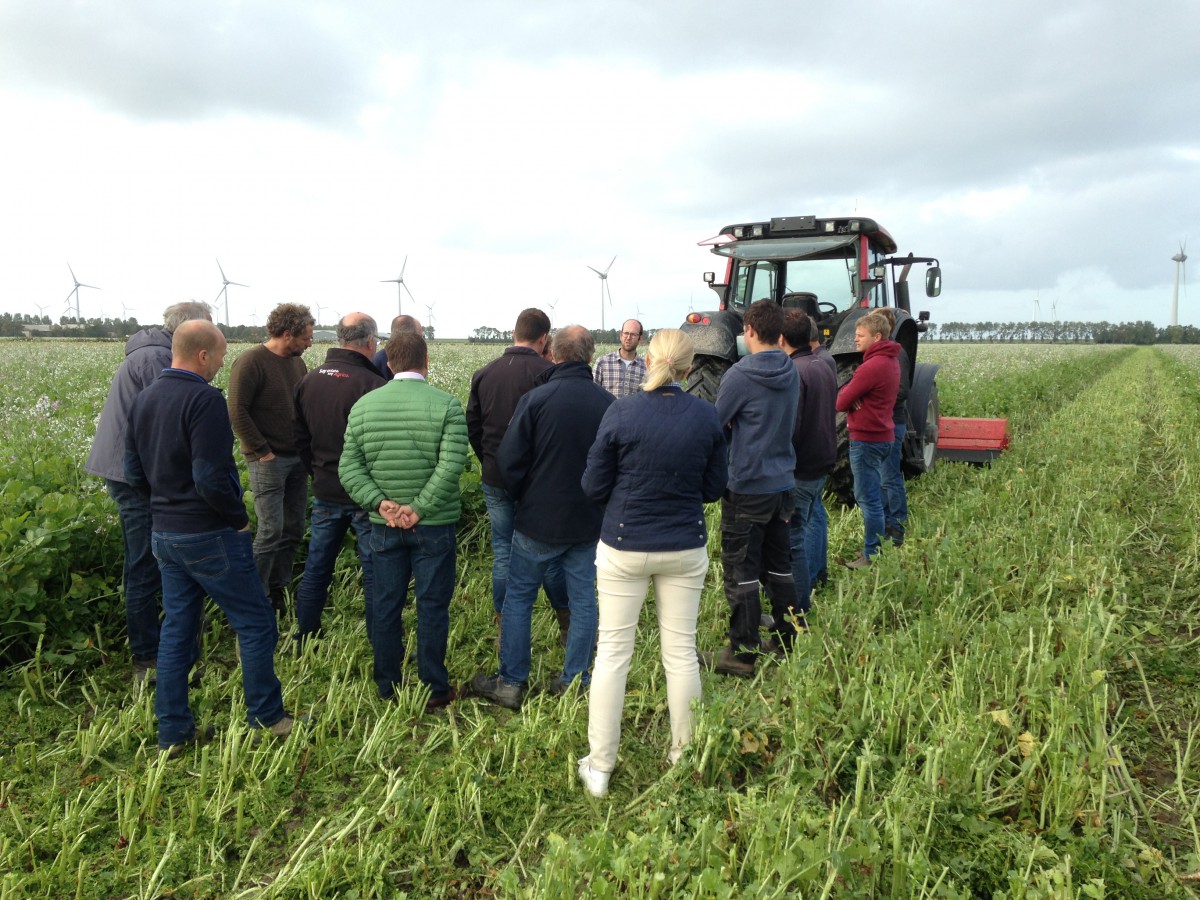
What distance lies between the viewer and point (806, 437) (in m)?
4.75

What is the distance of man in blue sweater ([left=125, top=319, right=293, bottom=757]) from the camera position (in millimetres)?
3389

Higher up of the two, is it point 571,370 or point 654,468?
point 571,370

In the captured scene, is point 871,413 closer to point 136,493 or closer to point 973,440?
point 973,440

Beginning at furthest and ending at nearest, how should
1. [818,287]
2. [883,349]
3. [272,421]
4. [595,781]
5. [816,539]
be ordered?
[818,287] < [883,349] < [816,539] < [272,421] < [595,781]

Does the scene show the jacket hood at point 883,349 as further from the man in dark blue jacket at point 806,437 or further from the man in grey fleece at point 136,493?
the man in grey fleece at point 136,493

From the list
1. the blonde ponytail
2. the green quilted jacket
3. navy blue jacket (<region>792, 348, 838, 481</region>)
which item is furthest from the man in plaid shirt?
the blonde ponytail

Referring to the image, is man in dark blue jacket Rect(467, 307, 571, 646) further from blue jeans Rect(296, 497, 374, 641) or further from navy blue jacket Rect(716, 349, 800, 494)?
navy blue jacket Rect(716, 349, 800, 494)

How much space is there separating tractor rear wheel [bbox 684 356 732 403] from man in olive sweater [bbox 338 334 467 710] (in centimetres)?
362

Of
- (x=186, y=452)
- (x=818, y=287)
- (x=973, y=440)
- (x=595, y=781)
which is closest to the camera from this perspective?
(x=595, y=781)

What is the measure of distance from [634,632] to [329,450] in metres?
2.05

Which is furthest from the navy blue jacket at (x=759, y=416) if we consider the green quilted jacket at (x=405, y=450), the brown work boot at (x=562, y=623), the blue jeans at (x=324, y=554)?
the blue jeans at (x=324, y=554)

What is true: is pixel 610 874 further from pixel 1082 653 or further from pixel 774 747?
pixel 1082 653

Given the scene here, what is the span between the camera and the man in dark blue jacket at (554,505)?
3867mm

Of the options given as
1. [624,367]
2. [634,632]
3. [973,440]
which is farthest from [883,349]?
[973,440]
